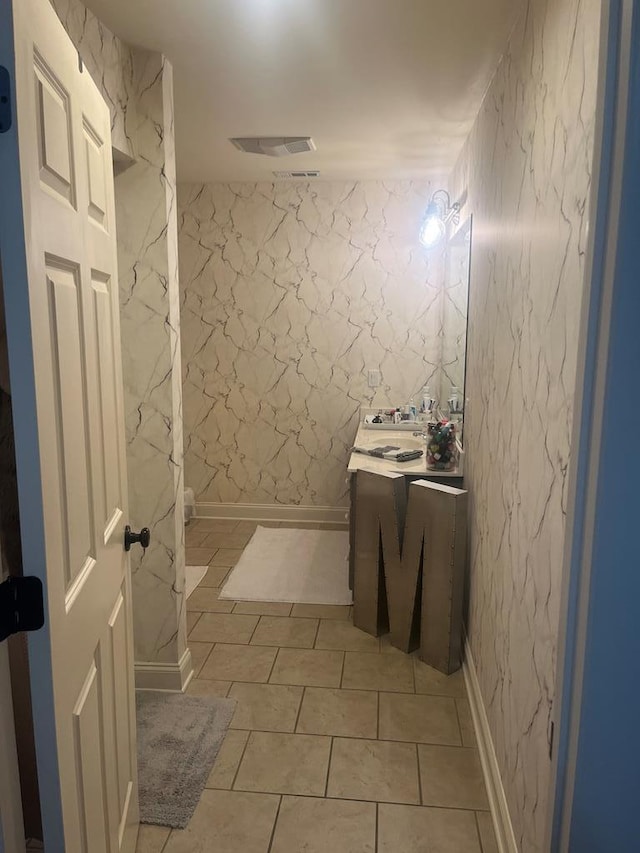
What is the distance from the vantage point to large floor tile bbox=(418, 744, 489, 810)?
2014 millimetres

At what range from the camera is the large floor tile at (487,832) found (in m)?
1.83

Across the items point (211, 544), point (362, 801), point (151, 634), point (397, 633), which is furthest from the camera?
point (211, 544)

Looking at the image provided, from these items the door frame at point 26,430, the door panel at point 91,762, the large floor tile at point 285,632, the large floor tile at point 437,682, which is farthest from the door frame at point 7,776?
the large floor tile at point 285,632

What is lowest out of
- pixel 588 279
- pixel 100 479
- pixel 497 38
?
pixel 100 479

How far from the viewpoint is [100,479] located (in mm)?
1402

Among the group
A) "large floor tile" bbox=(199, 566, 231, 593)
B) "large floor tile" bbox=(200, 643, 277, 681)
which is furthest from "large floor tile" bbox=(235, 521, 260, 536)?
"large floor tile" bbox=(200, 643, 277, 681)

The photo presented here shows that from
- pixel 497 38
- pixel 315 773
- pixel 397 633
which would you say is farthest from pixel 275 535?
pixel 497 38

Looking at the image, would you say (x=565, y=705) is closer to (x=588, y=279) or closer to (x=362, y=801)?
(x=588, y=279)

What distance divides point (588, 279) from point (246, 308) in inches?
146

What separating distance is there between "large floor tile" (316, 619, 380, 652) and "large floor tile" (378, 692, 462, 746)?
387 millimetres

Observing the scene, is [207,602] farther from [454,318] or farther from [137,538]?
[454,318]

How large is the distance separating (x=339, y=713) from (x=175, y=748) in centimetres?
66

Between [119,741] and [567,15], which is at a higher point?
[567,15]

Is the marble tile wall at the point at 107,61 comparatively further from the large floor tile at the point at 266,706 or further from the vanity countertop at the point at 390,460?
the large floor tile at the point at 266,706
